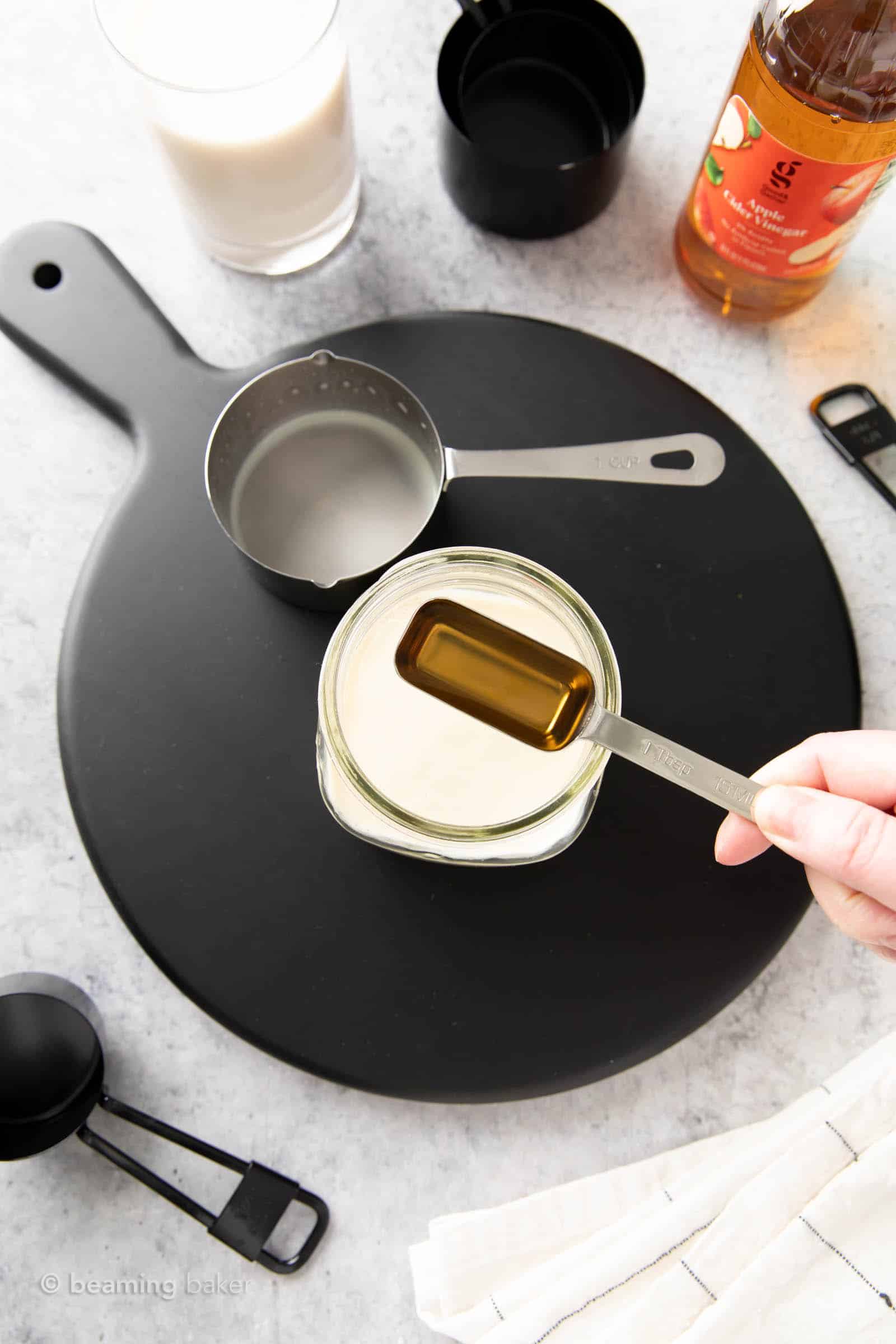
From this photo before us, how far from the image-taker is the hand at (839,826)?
53cm

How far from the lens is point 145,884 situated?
2.49 feet

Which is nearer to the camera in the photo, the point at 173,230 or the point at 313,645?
the point at 313,645

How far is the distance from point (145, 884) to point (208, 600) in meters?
0.23

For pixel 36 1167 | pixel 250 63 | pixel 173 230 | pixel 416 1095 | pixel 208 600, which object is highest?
pixel 250 63

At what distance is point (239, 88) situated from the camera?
0.66m

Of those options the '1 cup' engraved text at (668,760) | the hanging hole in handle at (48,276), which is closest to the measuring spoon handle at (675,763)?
the '1 cup' engraved text at (668,760)

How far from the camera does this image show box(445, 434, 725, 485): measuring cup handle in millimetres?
694

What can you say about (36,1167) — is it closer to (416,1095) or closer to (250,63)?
(416,1095)

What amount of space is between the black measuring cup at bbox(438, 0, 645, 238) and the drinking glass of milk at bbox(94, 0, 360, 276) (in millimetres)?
108

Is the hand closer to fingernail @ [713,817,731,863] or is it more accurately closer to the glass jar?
fingernail @ [713,817,731,863]

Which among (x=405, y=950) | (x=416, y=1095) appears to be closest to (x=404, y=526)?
(x=405, y=950)

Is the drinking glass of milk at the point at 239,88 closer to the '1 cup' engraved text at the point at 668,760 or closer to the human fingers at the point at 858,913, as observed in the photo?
the '1 cup' engraved text at the point at 668,760

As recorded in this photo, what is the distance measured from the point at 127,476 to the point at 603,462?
0.41 m

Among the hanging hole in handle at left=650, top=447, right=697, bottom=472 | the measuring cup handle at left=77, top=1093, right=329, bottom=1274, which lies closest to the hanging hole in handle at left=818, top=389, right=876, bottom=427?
the hanging hole in handle at left=650, top=447, right=697, bottom=472
